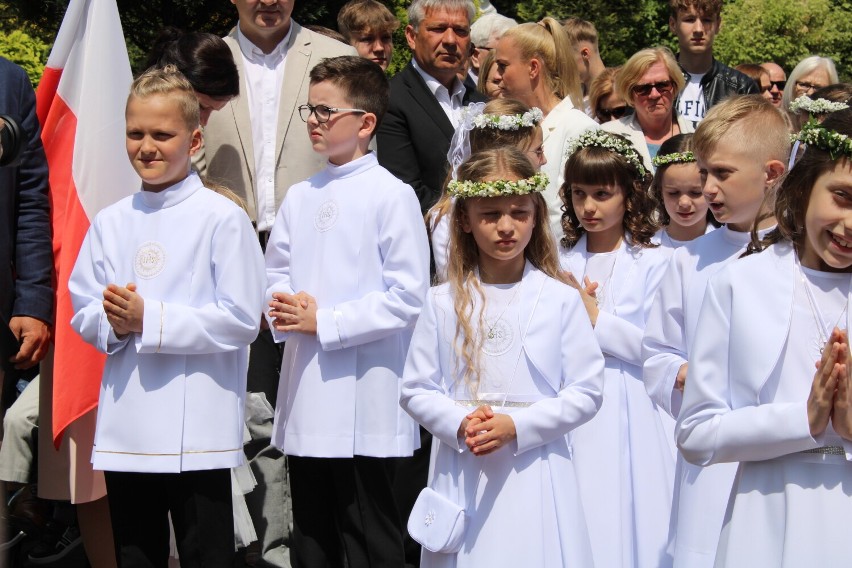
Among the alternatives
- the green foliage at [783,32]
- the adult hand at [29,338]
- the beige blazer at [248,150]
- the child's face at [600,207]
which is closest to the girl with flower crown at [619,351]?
the child's face at [600,207]

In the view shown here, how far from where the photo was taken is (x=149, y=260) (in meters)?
4.96

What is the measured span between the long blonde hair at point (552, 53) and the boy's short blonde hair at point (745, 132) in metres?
2.56

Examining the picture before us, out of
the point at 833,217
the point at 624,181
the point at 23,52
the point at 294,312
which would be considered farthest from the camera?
the point at 23,52

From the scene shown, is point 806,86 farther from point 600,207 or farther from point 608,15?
point 608,15

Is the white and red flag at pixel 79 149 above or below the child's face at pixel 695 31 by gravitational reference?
below

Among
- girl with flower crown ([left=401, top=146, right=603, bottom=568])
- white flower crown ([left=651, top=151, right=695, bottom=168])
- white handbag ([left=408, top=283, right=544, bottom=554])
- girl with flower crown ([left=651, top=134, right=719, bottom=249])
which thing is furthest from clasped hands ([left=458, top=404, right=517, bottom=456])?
white flower crown ([left=651, top=151, right=695, bottom=168])

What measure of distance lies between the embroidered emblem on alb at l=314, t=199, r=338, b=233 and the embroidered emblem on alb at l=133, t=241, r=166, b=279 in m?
0.76

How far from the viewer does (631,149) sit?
608 cm

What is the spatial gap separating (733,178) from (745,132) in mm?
180

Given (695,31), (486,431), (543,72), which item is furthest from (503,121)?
(695,31)

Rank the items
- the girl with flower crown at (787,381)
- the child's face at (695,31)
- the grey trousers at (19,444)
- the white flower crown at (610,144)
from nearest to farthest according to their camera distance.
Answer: the girl with flower crown at (787,381), the white flower crown at (610,144), the grey trousers at (19,444), the child's face at (695,31)

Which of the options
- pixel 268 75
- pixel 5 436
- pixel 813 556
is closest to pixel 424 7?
pixel 268 75

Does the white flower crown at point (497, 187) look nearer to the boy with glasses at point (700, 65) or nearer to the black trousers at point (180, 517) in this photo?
the black trousers at point (180, 517)

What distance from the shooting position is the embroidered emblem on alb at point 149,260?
494cm
